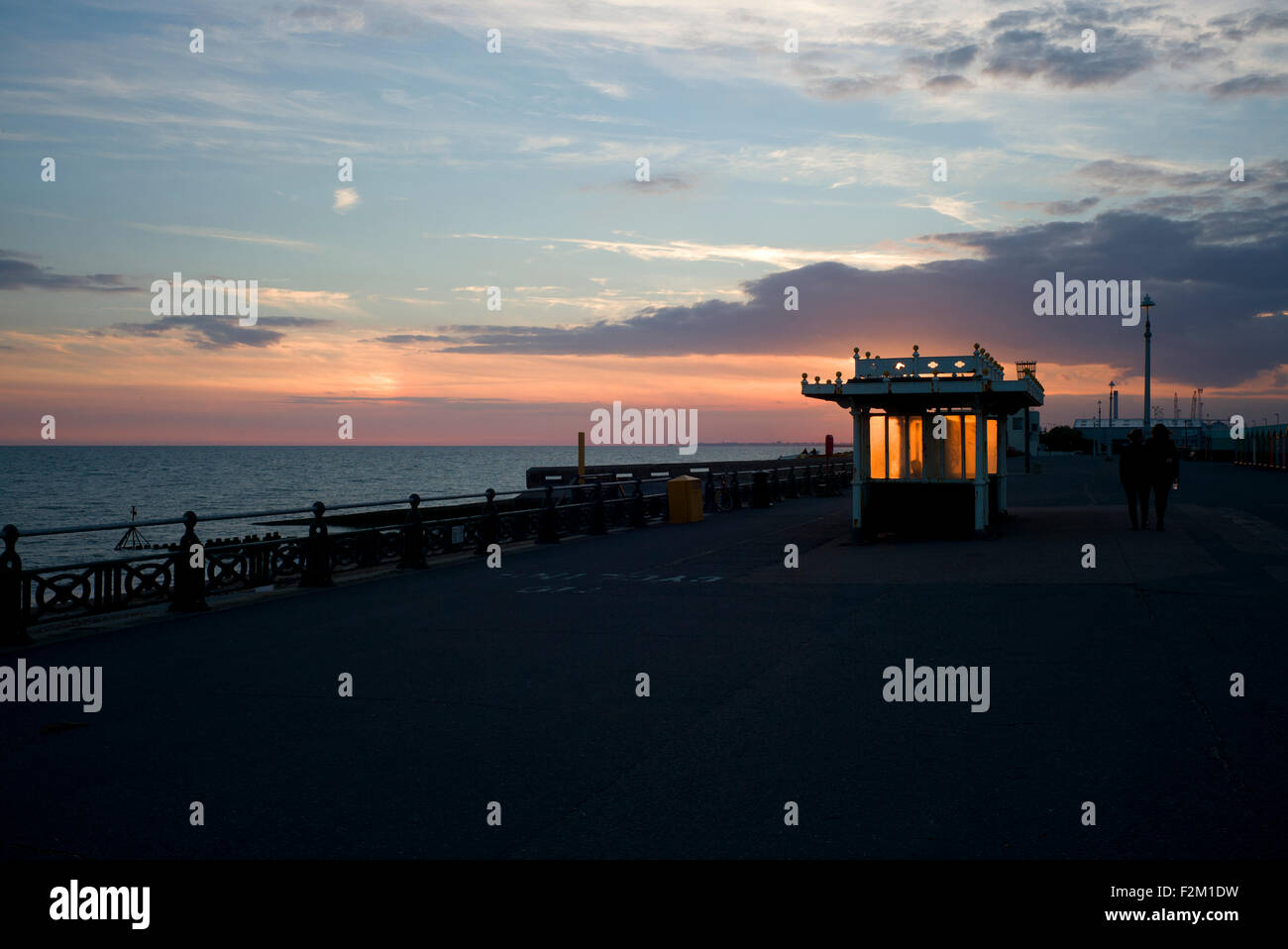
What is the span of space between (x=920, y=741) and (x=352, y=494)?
Result: 99.0 m

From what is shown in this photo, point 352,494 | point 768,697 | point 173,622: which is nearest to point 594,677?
point 768,697

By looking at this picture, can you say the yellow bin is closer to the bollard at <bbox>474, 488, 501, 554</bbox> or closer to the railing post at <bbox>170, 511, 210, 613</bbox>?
the bollard at <bbox>474, 488, 501, 554</bbox>

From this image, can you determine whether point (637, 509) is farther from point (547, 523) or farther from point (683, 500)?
point (547, 523)

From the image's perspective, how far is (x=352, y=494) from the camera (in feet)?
333

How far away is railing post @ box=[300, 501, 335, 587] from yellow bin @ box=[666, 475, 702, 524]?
609 inches

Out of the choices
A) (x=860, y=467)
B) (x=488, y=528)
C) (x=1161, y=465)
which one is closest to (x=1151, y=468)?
(x=1161, y=465)

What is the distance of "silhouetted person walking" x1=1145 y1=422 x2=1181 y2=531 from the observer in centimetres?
2178

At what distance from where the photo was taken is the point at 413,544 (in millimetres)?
18547

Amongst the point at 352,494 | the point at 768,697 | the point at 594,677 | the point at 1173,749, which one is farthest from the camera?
the point at 352,494

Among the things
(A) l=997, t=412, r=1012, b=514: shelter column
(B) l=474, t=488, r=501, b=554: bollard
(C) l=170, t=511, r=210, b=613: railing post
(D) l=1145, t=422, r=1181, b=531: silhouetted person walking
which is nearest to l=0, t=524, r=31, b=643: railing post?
(C) l=170, t=511, r=210, b=613: railing post

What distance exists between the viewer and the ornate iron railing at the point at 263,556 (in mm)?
11890

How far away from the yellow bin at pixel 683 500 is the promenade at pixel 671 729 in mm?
15938

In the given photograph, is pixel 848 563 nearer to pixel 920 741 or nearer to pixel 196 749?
pixel 920 741
